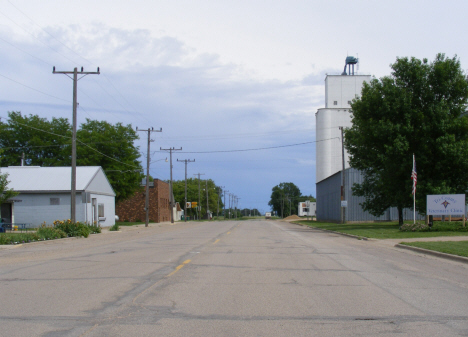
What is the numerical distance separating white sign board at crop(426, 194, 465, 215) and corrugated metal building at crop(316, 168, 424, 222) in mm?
20268

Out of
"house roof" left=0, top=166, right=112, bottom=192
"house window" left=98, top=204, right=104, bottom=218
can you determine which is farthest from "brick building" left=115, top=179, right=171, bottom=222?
"house roof" left=0, top=166, right=112, bottom=192

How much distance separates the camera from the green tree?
100 feet

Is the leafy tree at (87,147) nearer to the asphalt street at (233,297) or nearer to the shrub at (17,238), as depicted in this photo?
the shrub at (17,238)

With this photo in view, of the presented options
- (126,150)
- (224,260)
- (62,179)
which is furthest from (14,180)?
(224,260)

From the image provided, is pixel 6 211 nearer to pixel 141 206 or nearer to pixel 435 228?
pixel 141 206

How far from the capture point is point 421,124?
3112 centimetres

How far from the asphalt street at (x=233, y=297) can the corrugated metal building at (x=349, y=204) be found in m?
38.2

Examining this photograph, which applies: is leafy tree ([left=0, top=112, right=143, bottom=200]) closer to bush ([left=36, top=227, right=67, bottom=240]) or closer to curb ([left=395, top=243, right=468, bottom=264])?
bush ([left=36, top=227, right=67, bottom=240])

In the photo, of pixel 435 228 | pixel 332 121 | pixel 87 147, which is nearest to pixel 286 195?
pixel 332 121

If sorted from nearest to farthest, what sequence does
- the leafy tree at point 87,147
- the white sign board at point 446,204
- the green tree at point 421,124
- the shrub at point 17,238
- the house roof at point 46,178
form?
the shrub at point 17,238 < the white sign board at point 446,204 < the green tree at point 421,124 < the house roof at point 46,178 < the leafy tree at point 87,147

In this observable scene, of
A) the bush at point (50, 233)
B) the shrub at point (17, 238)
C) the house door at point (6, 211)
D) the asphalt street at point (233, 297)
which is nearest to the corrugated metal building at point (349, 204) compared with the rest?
the bush at point (50, 233)

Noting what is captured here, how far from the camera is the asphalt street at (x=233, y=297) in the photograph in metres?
6.24

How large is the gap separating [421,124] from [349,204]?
23.8 metres

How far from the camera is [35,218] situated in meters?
39.2
